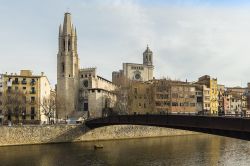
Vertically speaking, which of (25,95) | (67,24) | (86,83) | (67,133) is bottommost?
(67,133)

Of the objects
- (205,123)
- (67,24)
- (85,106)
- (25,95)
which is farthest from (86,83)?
(205,123)

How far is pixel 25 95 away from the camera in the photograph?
5153 inches

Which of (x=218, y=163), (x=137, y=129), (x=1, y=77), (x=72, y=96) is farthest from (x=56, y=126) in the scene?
(x=72, y=96)

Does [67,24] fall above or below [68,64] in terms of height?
above

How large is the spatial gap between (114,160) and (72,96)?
3974 inches

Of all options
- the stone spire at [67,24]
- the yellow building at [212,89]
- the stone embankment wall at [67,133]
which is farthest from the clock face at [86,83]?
the stone embankment wall at [67,133]

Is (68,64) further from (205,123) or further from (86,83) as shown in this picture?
(205,123)

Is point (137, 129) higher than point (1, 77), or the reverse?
point (1, 77)

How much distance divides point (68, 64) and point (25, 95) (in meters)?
41.4

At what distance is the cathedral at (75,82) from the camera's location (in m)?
163

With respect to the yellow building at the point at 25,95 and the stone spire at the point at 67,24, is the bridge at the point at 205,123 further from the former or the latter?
the stone spire at the point at 67,24

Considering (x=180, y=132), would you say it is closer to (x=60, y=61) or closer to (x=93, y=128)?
(x=93, y=128)

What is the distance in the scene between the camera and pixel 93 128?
10669cm

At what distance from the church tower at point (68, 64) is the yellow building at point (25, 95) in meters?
31.0
